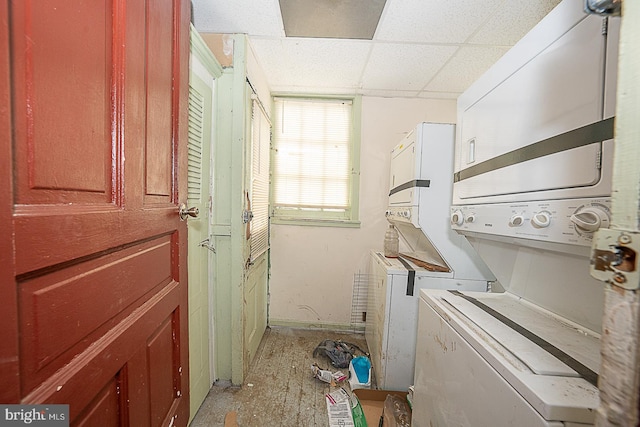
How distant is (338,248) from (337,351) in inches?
37.7

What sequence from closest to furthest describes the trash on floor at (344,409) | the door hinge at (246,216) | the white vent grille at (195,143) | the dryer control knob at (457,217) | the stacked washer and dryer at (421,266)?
the dryer control knob at (457,217) → the white vent grille at (195,143) → the trash on floor at (344,409) → the stacked washer and dryer at (421,266) → the door hinge at (246,216)

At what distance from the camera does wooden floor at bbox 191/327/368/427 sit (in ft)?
5.28

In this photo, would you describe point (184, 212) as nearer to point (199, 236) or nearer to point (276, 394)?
point (199, 236)

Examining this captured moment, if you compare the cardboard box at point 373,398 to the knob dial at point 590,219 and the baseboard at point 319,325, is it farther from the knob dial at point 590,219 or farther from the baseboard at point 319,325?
the knob dial at point 590,219

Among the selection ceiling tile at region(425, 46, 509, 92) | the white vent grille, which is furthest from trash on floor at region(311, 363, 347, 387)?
ceiling tile at region(425, 46, 509, 92)

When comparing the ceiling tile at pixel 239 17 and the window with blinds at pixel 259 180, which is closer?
the ceiling tile at pixel 239 17

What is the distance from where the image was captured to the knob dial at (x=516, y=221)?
87 cm

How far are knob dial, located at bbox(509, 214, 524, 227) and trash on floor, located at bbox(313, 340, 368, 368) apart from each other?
1748mm

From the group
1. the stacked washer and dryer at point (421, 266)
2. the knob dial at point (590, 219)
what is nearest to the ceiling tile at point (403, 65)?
the stacked washer and dryer at point (421, 266)

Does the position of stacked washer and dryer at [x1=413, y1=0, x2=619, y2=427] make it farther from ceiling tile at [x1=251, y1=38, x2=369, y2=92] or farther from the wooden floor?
ceiling tile at [x1=251, y1=38, x2=369, y2=92]

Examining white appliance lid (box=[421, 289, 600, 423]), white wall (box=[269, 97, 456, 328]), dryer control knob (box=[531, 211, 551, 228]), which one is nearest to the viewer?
white appliance lid (box=[421, 289, 600, 423])

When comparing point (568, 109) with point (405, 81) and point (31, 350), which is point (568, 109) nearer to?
point (31, 350)

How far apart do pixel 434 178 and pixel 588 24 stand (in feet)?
3.41

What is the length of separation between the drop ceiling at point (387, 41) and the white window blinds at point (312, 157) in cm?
24
